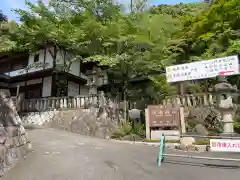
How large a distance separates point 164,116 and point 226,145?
5329 mm

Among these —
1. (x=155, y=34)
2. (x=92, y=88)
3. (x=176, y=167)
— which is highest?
(x=155, y=34)

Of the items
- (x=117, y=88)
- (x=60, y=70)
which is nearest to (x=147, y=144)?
(x=117, y=88)

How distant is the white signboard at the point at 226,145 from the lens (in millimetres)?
6632

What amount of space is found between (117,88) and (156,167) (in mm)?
12601

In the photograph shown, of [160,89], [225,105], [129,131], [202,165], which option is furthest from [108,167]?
[160,89]

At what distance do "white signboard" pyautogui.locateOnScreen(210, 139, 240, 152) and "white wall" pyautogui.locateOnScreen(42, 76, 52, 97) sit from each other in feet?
51.6

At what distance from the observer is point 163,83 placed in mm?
15750

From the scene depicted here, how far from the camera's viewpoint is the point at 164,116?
12078 mm

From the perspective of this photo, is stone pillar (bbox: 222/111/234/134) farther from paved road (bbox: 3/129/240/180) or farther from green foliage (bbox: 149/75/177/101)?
green foliage (bbox: 149/75/177/101)

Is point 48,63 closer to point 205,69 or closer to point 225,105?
point 205,69

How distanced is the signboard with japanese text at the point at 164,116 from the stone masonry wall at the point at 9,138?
20.8 feet

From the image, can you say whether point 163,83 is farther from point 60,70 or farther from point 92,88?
point 60,70

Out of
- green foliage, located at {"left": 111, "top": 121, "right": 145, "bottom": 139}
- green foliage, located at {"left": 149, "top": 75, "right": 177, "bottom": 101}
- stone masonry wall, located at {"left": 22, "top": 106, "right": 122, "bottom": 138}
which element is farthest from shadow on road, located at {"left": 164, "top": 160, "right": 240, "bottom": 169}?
green foliage, located at {"left": 149, "top": 75, "right": 177, "bottom": 101}

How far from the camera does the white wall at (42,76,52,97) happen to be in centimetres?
2028
